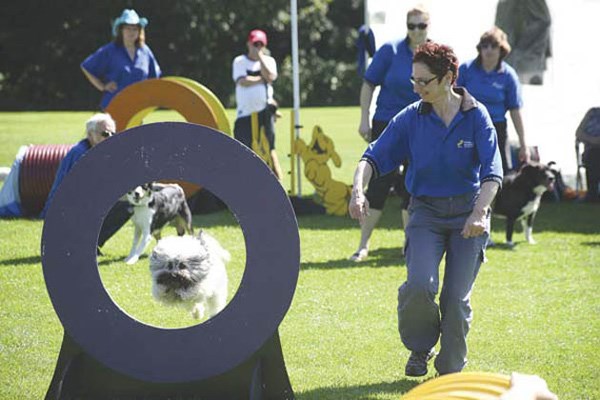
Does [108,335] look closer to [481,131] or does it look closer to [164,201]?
[481,131]

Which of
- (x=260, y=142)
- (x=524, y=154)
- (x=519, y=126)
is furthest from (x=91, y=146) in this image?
(x=524, y=154)

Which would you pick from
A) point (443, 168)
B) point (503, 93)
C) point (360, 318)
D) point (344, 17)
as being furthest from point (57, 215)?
point (344, 17)

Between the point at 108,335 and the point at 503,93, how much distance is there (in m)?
5.19

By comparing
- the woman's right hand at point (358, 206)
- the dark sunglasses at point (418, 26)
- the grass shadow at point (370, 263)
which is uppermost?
the dark sunglasses at point (418, 26)

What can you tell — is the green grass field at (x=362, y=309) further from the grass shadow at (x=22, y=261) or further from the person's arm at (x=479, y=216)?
the person's arm at (x=479, y=216)

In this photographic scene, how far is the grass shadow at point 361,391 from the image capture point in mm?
5227

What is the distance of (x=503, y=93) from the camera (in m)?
9.05

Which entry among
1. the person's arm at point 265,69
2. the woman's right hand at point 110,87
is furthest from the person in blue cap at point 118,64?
the person's arm at point 265,69

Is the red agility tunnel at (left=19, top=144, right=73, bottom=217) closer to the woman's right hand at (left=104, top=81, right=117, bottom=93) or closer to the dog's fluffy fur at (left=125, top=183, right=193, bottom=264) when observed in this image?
the woman's right hand at (left=104, top=81, right=117, bottom=93)

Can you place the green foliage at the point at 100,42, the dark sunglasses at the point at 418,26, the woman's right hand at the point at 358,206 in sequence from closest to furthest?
the woman's right hand at the point at 358,206, the dark sunglasses at the point at 418,26, the green foliage at the point at 100,42

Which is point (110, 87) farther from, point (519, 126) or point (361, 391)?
point (361, 391)

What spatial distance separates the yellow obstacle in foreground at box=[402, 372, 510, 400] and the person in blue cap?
27.1 ft

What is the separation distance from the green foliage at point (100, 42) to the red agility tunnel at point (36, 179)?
25340mm

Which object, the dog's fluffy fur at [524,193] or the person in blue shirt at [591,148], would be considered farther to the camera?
the person in blue shirt at [591,148]
